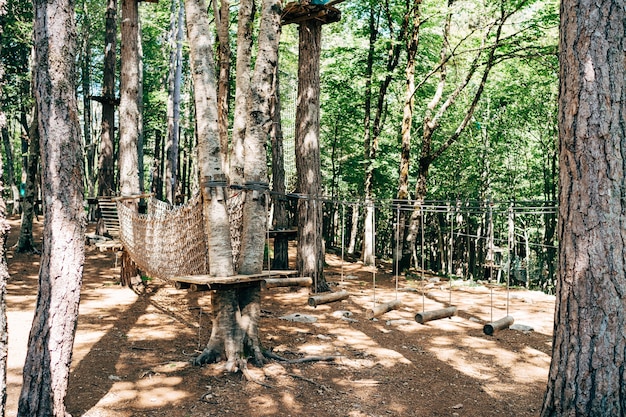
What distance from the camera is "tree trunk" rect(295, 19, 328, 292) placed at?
6.70 m

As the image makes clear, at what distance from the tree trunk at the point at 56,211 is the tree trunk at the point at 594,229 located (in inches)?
106

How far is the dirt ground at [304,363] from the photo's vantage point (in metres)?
3.28

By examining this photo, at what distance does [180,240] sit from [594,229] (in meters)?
3.26

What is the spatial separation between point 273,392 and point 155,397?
79 cm

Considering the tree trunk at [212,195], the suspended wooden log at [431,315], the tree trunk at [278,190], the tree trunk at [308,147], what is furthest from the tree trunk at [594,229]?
the tree trunk at [278,190]

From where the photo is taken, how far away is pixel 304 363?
4.05 meters

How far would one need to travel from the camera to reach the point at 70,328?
9.38 ft

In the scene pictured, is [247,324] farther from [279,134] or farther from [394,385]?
[279,134]

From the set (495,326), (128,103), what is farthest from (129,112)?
(495,326)

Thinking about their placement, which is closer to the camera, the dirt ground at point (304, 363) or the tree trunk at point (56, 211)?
the tree trunk at point (56, 211)

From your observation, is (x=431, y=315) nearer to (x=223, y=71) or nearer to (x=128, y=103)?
(x=128, y=103)

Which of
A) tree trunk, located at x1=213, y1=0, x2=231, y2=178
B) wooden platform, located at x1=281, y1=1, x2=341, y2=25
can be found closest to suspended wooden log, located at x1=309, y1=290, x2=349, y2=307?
wooden platform, located at x1=281, y1=1, x2=341, y2=25

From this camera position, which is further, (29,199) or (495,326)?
(29,199)

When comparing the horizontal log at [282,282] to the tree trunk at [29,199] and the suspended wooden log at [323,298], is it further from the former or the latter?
the tree trunk at [29,199]
